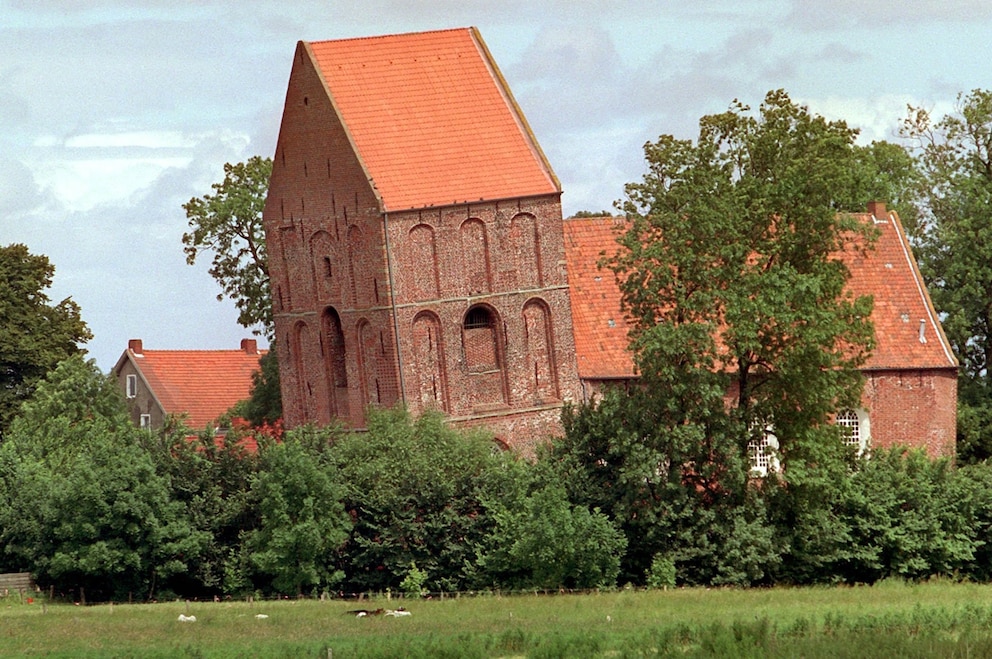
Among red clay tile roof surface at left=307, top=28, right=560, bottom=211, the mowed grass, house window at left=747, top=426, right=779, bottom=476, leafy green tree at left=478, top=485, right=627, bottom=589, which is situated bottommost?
the mowed grass

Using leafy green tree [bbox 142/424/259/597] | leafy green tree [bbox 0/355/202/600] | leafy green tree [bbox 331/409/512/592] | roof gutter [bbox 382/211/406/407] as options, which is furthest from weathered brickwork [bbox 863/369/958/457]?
leafy green tree [bbox 0/355/202/600]

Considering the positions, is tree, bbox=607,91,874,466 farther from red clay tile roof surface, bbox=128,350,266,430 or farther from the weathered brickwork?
red clay tile roof surface, bbox=128,350,266,430

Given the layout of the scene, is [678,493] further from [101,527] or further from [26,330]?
[26,330]

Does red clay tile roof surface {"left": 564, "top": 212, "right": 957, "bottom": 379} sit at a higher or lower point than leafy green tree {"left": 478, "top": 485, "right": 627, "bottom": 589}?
higher

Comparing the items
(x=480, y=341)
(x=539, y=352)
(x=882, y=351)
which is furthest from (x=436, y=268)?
(x=882, y=351)

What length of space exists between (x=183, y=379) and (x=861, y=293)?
32083 mm

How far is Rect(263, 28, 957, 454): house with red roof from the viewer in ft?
200

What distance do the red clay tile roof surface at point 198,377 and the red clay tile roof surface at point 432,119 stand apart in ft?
82.3

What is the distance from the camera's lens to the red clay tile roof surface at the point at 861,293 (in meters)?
64.4

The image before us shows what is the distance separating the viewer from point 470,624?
43.7 m

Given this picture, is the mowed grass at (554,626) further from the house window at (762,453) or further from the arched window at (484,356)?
the arched window at (484,356)

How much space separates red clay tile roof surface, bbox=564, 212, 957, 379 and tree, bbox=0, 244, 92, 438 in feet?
62.3

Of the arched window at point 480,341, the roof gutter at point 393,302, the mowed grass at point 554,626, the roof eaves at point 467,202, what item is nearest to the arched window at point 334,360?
the roof gutter at point 393,302

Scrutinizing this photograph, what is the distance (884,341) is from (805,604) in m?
19.7
